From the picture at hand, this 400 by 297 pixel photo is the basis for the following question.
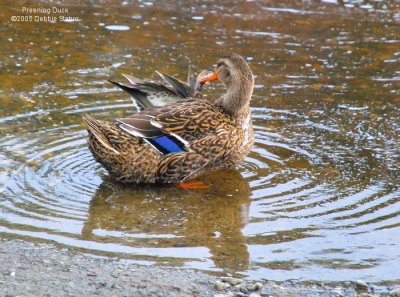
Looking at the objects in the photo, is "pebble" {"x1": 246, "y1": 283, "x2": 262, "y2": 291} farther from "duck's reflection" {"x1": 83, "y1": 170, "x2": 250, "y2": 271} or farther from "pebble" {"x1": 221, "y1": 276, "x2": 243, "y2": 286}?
"duck's reflection" {"x1": 83, "y1": 170, "x2": 250, "y2": 271}

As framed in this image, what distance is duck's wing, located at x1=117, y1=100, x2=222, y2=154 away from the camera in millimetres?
7344

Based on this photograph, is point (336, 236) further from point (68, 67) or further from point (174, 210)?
point (68, 67)

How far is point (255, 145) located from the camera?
8.45 meters

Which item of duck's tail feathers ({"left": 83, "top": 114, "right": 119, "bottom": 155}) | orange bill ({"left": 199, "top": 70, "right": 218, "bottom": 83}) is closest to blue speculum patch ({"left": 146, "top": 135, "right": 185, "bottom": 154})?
duck's tail feathers ({"left": 83, "top": 114, "right": 119, "bottom": 155})

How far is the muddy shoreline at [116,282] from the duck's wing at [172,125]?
185 centimetres

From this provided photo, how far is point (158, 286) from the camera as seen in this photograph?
5.26 meters

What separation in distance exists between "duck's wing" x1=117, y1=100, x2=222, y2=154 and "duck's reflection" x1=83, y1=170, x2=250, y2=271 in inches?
16.8

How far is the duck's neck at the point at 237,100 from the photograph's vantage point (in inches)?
313

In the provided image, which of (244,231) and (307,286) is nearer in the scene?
(307,286)

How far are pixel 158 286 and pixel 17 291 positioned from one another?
0.85 metres

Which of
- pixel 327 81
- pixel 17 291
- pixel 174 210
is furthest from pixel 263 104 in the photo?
pixel 17 291

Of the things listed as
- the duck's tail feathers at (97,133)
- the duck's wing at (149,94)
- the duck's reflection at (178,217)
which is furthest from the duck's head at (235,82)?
the duck's tail feathers at (97,133)

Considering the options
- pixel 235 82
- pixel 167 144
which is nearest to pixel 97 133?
pixel 167 144

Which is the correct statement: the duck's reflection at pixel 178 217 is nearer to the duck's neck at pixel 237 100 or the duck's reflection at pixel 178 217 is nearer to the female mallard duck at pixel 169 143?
the female mallard duck at pixel 169 143
